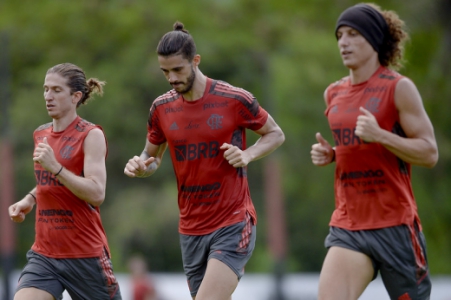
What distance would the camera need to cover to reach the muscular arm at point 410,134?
207 inches

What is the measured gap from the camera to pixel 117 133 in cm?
2406

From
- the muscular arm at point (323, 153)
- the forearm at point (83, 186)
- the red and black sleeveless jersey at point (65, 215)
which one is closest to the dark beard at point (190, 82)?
the red and black sleeveless jersey at point (65, 215)

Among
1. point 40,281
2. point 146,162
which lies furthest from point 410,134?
point 40,281

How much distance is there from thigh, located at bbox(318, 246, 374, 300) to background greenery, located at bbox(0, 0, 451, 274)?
15.7 m

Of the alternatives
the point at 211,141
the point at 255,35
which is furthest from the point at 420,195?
the point at 211,141

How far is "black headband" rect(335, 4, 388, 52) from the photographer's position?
5578mm

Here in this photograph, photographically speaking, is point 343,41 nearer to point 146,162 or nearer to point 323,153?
point 323,153

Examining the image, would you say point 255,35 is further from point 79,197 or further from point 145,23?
point 79,197

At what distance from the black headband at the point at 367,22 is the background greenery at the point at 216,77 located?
50.9ft

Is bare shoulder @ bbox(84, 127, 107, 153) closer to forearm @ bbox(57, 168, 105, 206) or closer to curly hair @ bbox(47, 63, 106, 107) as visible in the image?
forearm @ bbox(57, 168, 105, 206)

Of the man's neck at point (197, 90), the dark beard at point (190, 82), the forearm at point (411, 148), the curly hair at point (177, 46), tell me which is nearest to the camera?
the forearm at point (411, 148)

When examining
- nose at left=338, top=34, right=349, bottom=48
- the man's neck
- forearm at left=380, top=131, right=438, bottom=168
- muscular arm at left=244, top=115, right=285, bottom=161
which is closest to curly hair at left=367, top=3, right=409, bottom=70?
nose at left=338, top=34, right=349, bottom=48

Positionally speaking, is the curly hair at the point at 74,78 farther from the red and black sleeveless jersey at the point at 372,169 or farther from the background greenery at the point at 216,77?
the background greenery at the point at 216,77

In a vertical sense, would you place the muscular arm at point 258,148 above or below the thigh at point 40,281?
above
